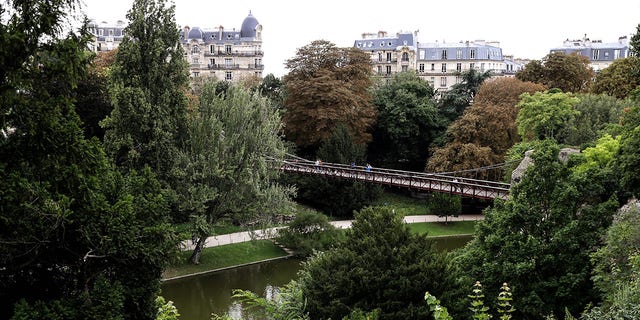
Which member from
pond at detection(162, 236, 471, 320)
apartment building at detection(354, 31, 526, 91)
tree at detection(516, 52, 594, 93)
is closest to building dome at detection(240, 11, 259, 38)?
apartment building at detection(354, 31, 526, 91)

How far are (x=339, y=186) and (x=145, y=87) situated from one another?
1633 centimetres

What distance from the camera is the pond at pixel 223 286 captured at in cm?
1981

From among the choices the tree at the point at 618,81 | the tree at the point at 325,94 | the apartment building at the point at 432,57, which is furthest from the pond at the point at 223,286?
the apartment building at the point at 432,57

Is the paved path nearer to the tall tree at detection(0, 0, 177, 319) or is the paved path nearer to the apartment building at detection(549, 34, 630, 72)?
the tall tree at detection(0, 0, 177, 319)

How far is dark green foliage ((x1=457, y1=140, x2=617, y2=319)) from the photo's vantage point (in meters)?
12.5

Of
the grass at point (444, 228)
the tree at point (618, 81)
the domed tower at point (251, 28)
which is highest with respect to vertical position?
the domed tower at point (251, 28)

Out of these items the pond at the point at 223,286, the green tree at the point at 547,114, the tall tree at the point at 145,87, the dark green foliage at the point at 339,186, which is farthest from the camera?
the dark green foliage at the point at 339,186

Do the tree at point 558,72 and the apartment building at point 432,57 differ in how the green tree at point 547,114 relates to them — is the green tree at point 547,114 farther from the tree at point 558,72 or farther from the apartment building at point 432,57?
the apartment building at point 432,57

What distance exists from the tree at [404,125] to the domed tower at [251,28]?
27.9 m

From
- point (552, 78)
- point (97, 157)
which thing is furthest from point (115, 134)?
point (552, 78)

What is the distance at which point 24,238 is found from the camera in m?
8.59

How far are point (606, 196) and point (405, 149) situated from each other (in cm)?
2516

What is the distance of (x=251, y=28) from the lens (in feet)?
215

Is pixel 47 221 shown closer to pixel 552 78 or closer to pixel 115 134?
pixel 115 134
